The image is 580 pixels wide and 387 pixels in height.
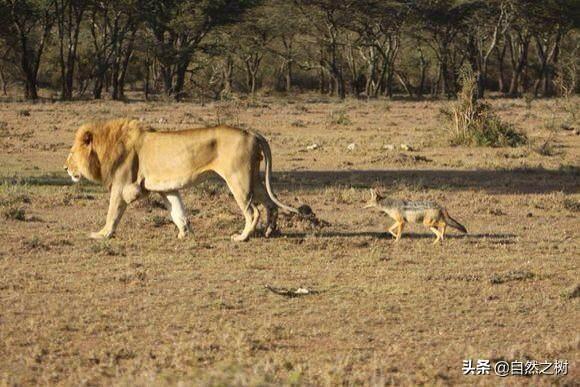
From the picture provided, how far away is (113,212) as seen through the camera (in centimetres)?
1145

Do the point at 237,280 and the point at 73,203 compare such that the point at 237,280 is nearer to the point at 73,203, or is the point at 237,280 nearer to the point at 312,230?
the point at 312,230

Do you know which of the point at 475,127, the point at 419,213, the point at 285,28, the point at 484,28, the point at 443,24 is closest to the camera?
the point at 419,213

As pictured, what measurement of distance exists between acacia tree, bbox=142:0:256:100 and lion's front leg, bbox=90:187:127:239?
37192 mm

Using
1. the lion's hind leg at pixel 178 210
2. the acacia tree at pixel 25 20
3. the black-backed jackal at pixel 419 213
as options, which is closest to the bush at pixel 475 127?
the black-backed jackal at pixel 419 213

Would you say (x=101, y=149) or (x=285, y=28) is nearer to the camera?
(x=101, y=149)

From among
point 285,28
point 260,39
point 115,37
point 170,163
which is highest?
point 285,28

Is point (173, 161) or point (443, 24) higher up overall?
point (443, 24)

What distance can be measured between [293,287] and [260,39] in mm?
50164

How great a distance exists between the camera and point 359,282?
9.63m

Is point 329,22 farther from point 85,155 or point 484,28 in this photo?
point 85,155

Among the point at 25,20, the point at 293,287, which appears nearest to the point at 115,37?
the point at 25,20

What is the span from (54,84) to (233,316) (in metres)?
58.4

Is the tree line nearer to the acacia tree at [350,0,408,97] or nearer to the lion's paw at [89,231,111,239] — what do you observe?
the acacia tree at [350,0,408,97]

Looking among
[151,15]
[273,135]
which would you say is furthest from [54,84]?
[273,135]
